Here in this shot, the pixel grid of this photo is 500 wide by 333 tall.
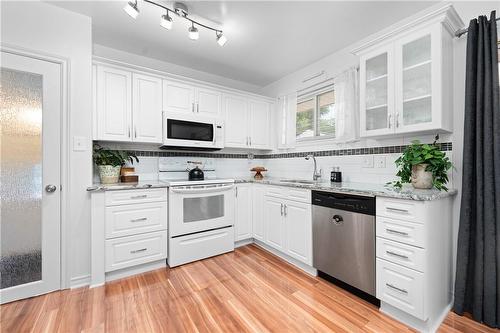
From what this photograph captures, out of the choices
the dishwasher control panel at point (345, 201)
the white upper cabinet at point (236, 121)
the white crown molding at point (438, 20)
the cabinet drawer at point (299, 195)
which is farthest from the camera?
the white upper cabinet at point (236, 121)

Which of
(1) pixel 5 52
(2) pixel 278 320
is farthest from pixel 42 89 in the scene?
(2) pixel 278 320

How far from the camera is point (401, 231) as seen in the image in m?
1.53

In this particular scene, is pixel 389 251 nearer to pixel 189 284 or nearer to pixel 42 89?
pixel 189 284

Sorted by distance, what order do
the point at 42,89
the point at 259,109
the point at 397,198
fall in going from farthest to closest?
the point at 259,109, the point at 42,89, the point at 397,198

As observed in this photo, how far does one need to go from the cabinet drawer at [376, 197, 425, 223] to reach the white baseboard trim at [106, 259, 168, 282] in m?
2.24

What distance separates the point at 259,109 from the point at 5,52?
2826 millimetres

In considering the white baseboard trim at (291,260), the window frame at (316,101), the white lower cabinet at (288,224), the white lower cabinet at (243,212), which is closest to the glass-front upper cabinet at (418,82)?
the window frame at (316,101)

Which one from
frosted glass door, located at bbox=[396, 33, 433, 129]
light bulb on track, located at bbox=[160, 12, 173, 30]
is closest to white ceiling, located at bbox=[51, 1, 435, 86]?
light bulb on track, located at bbox=[160, 12, 173, 30]

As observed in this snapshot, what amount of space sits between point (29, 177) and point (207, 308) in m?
1.89

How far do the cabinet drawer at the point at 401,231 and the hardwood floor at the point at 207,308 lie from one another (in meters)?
0.61

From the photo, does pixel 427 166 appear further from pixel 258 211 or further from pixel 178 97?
pixel 178 97

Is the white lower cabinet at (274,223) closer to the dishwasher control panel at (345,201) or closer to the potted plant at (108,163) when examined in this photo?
the dishwasher control panel at (345,201)

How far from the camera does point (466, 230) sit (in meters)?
1.61

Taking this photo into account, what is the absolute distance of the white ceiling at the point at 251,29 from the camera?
6.50ft
